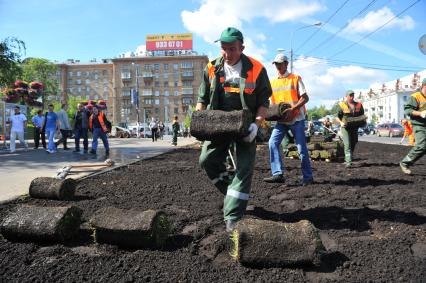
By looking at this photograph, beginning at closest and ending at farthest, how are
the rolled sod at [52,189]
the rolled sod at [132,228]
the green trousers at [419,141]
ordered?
the rolled sod at [132,228] < the rolled sod at [52,189] < the green trousers at [419,141]

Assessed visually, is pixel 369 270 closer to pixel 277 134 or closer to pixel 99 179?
pixel 277 134

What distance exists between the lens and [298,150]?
19.5 ft

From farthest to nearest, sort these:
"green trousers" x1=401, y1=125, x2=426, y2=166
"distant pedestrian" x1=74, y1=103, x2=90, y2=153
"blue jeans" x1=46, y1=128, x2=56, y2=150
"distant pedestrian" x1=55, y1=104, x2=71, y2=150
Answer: "distant pedestrian" x1=55, y1=104, x2=71, y2=150, "distant pedestrian" x1=74, y1=103, x2=90, y2=153, "blue jeans" x1=46, y1=128, x2=56, y2=150, "green trousers" x1=401, y1=125, x2=426, y2=166

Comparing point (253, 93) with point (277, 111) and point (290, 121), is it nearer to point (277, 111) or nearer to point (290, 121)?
point (277, 111)

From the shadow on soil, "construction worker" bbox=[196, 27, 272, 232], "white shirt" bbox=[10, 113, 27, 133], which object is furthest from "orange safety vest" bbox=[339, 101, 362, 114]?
"white shirt" bbox=[10, 113, 27, 133]

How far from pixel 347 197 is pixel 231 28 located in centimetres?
262

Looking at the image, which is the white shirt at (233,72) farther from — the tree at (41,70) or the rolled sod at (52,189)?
the tree at (41,70)

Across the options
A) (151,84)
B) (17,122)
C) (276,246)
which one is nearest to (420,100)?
(276,246)

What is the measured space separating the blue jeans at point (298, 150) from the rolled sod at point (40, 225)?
11.3ft

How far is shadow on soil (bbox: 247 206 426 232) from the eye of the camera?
355cm

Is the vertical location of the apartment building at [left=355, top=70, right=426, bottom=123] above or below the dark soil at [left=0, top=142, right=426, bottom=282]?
above

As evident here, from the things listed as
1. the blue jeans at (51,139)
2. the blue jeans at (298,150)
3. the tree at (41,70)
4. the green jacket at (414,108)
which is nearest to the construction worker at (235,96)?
the blue jeans at (298,150)

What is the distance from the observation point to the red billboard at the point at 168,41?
104062 millimetres

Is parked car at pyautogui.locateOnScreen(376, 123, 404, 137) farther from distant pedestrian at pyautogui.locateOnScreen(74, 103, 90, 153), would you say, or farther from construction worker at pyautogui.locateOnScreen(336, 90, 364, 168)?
construction worker at pyautogui.locateOnScreen(336, 90, 364, 168)
